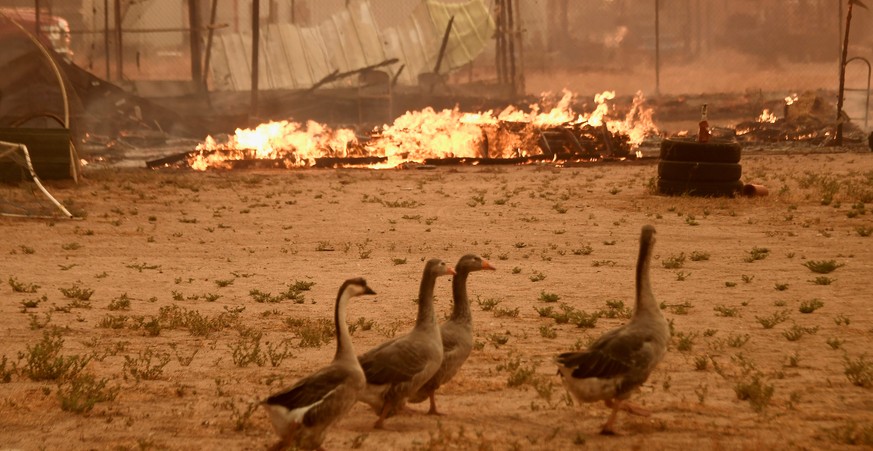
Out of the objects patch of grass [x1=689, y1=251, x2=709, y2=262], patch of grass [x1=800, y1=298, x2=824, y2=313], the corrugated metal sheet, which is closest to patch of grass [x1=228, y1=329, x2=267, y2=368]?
patch of grass [x1=800, y1=298, x2=824, y2=313]

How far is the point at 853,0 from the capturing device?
105 ft

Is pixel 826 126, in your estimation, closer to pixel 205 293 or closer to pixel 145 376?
pixel 205 293

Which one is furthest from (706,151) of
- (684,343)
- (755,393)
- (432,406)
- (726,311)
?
(432,406)

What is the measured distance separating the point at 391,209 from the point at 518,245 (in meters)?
4.92

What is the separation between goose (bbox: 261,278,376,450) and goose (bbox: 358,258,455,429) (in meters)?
0.32

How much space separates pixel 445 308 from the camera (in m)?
11.2

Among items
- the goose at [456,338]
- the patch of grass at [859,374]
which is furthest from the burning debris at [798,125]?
the goose at [456,338]

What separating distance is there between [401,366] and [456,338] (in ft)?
2.38

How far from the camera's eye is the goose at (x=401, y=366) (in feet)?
22.8

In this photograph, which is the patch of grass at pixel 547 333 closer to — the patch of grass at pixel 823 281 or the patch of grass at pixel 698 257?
the patch of grass at pixel 823 281

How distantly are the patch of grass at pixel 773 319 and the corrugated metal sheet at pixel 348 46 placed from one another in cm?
5056

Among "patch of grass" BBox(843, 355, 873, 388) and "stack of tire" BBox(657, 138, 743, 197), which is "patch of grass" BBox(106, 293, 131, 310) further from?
"stack of tire" BBox(657, 138, 743, 197)

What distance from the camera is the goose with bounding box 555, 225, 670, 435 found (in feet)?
22.5

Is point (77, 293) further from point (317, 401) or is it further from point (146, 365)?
point (317, 401)
